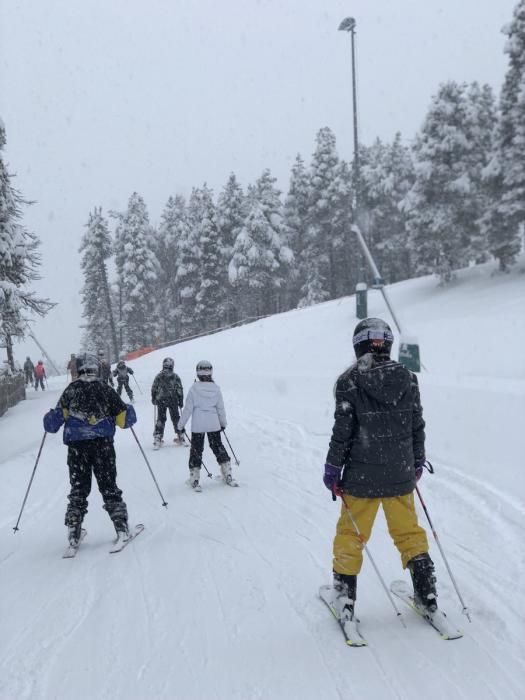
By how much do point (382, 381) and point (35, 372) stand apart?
103 feet

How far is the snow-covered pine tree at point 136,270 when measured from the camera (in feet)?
164

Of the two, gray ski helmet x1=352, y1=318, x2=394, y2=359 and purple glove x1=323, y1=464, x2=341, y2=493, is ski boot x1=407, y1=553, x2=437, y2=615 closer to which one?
purple glove x1=323, y1=464, x2=341, y2=493

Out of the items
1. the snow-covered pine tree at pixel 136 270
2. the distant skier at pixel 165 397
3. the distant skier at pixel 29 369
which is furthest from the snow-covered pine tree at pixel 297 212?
the distant skier at pixel 165 397

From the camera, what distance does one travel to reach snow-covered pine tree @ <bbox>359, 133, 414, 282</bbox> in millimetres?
46688

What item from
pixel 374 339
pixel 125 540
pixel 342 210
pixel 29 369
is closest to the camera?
pixel 374 339

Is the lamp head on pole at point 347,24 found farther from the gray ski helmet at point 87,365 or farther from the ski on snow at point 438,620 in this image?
the ski on snow at point 438,620

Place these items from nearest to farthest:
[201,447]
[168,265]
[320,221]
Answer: [201,447] < [320,221] < [168,265]

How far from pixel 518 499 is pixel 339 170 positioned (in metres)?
43.7

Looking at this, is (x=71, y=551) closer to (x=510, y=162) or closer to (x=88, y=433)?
(x=88, y=433)

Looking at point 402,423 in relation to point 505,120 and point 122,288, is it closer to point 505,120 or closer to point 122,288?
point 505,120

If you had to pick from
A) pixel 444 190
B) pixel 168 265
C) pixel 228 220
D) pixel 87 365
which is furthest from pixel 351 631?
pixel 168 265

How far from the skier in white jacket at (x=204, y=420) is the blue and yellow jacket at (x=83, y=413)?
2.31 m

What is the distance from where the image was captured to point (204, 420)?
7.76 metres

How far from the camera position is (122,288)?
51.7 metres
